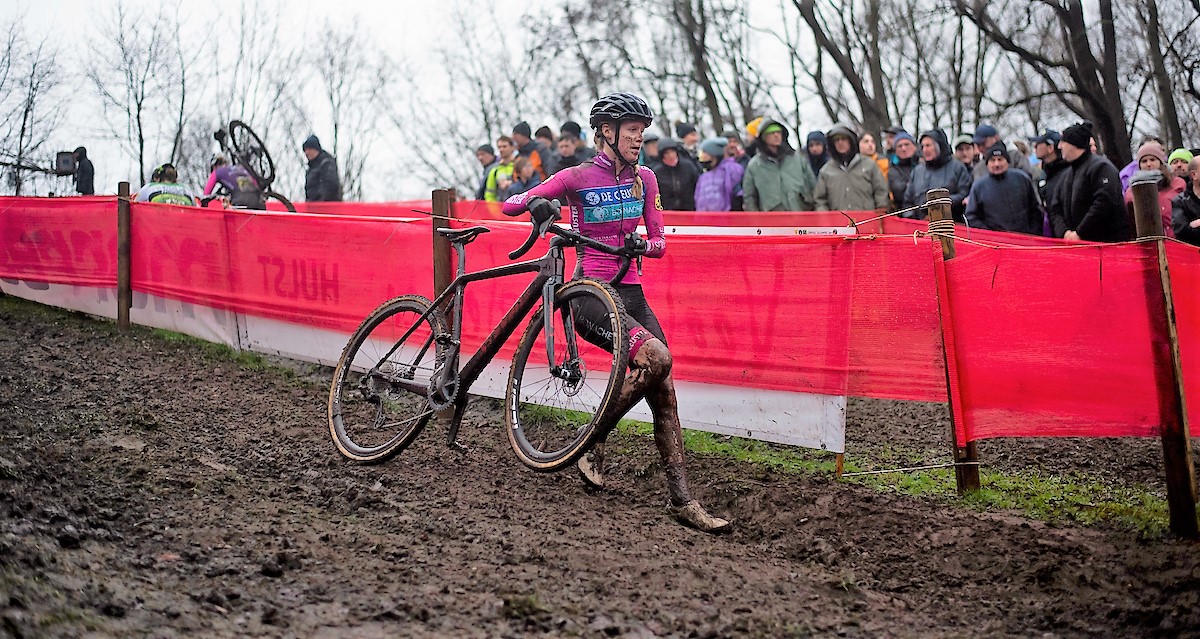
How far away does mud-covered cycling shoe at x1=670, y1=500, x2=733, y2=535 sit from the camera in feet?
18.4

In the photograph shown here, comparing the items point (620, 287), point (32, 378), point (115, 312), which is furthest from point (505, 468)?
point (115, 312)

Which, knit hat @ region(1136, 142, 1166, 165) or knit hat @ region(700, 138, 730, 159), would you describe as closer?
knit hat @ region(1136, 142, 1166, 165)

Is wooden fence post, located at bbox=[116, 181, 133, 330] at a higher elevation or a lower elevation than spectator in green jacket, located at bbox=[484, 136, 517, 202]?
lower

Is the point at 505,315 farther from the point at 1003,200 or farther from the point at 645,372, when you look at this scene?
the point at 1003,200

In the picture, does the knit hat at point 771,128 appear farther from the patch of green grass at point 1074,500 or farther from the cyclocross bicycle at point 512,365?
the patch of green grass at point 1074,500

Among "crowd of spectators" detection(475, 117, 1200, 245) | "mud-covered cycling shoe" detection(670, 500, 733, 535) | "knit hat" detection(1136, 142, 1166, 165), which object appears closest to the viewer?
"mud-covered cycling shoe" detection(670, 500, 733, 535)

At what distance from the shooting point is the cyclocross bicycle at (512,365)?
5684 mm

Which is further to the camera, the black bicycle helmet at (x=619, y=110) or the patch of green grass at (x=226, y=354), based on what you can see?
the patch of green grass at (x=226, y=354)

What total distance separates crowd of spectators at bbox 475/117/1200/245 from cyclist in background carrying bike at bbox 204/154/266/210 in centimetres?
297

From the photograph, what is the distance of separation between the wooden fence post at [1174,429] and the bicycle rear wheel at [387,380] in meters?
3.81

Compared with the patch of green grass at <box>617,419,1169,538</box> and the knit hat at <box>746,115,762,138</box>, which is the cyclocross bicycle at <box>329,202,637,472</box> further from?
the knit hat at <box>746,115,762,138</box>

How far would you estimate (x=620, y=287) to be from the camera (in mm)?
6059

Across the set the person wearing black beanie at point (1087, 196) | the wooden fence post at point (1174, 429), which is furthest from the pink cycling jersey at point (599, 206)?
the person wearing black beanie at point (1087, 196)

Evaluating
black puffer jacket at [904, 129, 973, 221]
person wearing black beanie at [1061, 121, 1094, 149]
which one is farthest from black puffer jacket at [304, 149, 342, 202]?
person wearing black beanie at [1061, 121, 1094, 149]
